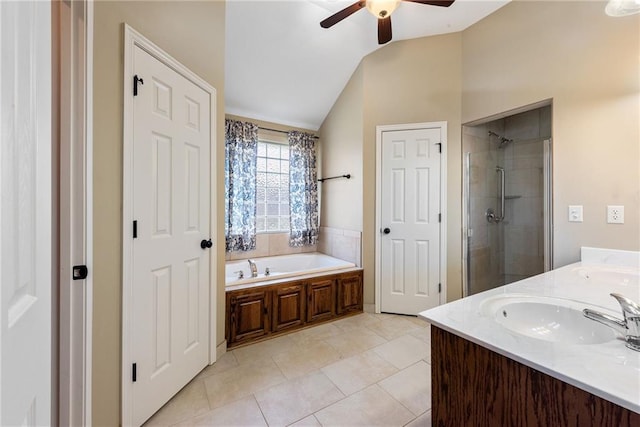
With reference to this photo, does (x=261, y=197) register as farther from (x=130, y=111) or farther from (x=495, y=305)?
(x=495, y=305)

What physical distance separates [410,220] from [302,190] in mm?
1521

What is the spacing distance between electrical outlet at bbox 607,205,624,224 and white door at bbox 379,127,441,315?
1197mm

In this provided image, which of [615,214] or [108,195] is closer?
[108,195]

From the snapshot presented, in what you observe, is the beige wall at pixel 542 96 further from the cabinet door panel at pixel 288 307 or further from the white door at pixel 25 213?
the white door at pixel 25 213

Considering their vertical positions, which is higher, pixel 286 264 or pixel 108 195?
pixel 108 195

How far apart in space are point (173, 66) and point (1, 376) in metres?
1.65

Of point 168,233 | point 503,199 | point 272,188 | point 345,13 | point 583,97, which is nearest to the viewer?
point 168,233

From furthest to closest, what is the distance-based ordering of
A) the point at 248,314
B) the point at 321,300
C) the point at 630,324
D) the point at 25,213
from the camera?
the point at 321,300, the point at 248,314, the point at 630,324, the point at 25,213

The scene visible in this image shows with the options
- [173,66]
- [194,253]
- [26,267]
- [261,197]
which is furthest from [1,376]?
[261,197]

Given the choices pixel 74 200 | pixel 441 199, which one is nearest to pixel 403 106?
pixel 441 199

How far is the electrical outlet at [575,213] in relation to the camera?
5.99ft

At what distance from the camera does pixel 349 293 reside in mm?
2801

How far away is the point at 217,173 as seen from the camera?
1.96 metres

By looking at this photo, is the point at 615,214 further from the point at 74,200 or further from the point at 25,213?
the point at 74,200
